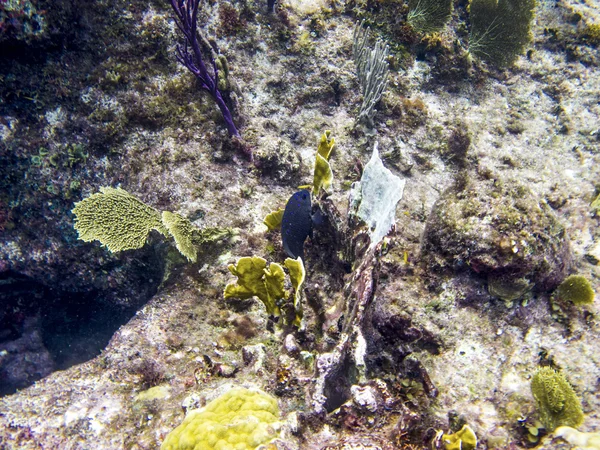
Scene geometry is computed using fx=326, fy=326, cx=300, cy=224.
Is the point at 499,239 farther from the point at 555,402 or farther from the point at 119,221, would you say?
the point at 119,221

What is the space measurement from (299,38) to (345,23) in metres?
0.85

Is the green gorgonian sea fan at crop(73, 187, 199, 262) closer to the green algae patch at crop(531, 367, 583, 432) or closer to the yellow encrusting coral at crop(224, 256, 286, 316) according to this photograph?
the yellow encrusting coral at crop(224, 256, 286, 316)

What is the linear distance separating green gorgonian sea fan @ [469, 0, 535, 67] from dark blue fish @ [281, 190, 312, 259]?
15.9 ft

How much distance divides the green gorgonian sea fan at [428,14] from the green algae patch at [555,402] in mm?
5148

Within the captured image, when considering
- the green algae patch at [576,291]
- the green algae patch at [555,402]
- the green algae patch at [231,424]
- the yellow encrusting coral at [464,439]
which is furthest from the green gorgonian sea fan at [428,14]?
the green algae patch at [231,424]

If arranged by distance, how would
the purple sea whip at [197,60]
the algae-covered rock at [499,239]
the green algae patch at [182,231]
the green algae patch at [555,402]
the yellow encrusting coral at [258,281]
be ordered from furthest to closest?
the purple sea whip at [197,60], the green algae patch at [182,231], the algae-covered rock at [499,239], the yellow encrusting coral at [258,281], the green algae patch at [555,402]

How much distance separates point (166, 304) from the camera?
3473 mm

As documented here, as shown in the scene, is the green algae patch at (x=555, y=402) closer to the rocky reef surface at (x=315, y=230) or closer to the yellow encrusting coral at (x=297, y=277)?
the rocky reef surface at (x=315, y=230)

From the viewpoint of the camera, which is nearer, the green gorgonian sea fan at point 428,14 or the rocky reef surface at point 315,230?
the rocky reef surface at point 315,230

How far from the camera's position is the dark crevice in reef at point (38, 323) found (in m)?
5.54

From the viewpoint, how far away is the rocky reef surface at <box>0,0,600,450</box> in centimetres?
275

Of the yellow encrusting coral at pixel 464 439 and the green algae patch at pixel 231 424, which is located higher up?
the yellow encrusting coral at pixel 464 439

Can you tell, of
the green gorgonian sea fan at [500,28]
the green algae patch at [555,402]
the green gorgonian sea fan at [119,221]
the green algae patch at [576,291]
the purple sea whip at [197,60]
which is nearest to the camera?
the green algae patch at [555,402]

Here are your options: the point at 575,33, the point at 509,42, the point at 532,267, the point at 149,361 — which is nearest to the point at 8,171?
the point at 149,361
